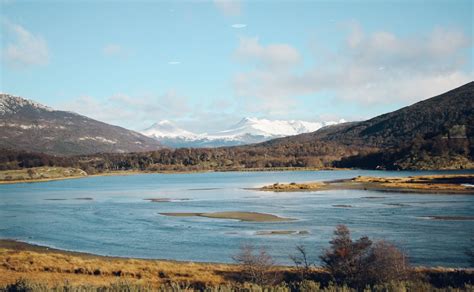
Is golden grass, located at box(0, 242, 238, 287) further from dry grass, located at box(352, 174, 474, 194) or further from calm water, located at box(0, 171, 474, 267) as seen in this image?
dry grass, located at box(352, 174, 474, 194)

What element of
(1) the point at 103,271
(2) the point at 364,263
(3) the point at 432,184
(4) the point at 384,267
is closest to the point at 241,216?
(1) the point at 103,271

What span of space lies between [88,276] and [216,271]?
800 cm

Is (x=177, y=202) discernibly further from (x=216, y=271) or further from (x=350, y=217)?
(x=216, y=271)

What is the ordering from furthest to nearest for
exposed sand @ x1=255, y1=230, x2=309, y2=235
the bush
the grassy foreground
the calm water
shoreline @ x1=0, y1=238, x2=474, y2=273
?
exposed sand @ x1=255, y1=230, x2=309, y2=235 → the calm water → shoreline @ x1=0, y1=238, x2=474, y2=273 → the grassy foreground → the bush

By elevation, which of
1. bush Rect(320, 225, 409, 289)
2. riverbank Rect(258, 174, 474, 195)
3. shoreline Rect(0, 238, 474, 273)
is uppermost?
riverbank Rect(258, 174, 474, 195)

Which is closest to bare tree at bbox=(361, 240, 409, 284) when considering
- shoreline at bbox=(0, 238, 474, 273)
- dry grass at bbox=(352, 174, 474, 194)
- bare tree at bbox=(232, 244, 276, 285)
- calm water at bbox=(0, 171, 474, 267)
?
bare tree at bbox=(232, 244, 276, 285)

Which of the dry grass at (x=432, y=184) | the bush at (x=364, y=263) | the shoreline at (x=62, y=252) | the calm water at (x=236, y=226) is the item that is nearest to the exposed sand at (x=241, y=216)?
the calm water at (x=236, y=226)

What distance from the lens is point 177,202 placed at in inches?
3607

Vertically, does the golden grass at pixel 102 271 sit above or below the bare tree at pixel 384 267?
below

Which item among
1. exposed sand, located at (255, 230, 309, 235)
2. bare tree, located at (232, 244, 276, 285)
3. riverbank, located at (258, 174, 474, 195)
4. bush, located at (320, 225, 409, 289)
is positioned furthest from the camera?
riverbank, located at (258, 174, 474, 195)

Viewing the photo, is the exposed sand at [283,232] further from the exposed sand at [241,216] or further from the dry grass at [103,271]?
the dry grass at [103,271]

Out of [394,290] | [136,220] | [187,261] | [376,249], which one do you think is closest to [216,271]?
[187,261]

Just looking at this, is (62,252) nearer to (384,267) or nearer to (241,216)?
(241,216)

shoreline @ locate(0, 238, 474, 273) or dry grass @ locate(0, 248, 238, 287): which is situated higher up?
dry grass @ locate(0, 248, 238, 287)
